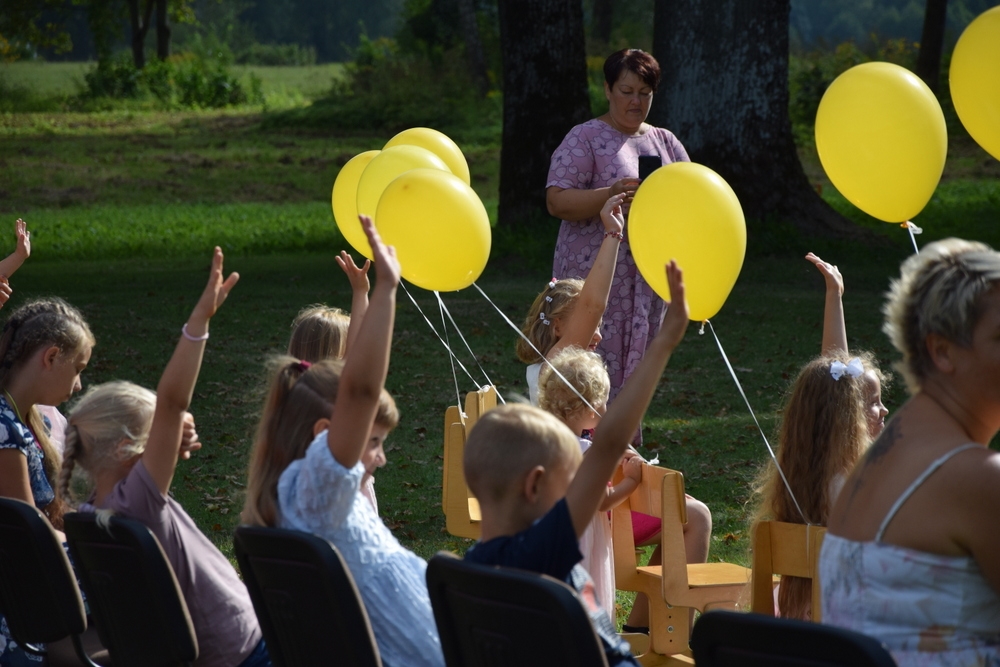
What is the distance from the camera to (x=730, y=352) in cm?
1009

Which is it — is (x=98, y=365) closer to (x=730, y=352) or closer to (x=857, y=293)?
(x=730, y=352)

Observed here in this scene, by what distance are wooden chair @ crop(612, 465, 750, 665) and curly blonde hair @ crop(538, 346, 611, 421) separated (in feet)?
1.02

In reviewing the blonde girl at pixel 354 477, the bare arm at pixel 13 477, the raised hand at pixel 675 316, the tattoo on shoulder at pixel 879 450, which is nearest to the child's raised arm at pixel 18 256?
the bare arm at pixel 13 477

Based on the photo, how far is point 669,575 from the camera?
3805 mm

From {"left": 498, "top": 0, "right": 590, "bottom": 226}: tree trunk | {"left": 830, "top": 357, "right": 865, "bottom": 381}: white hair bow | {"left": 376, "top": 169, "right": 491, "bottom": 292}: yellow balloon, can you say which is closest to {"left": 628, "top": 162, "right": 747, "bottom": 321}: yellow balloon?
{"left": 830, "top": 357, "right": 865, "bottom": 381}: white hair bow

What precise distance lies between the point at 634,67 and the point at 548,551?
3.24 metres

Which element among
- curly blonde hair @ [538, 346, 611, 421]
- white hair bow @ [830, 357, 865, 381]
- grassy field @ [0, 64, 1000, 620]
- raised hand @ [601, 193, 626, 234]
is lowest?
grassy field @ [0, 64, 1000, 620]

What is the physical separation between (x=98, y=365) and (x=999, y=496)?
8555 millimetres

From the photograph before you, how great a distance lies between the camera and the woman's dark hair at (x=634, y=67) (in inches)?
207

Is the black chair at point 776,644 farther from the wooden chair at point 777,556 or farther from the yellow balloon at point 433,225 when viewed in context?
the yellow balloon at point 433,225

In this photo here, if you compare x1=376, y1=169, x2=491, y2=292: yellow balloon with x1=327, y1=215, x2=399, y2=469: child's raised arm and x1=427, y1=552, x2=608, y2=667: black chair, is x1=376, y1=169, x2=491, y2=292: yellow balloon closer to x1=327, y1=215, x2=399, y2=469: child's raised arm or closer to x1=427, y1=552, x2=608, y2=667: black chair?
x1=327, y1=215, x2=399, y2=469: child's raised arm

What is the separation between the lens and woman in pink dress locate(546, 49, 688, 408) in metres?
5.35

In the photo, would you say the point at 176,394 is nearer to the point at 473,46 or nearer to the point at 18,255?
the point at 18,255

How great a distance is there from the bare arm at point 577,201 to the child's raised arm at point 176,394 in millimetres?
2366
